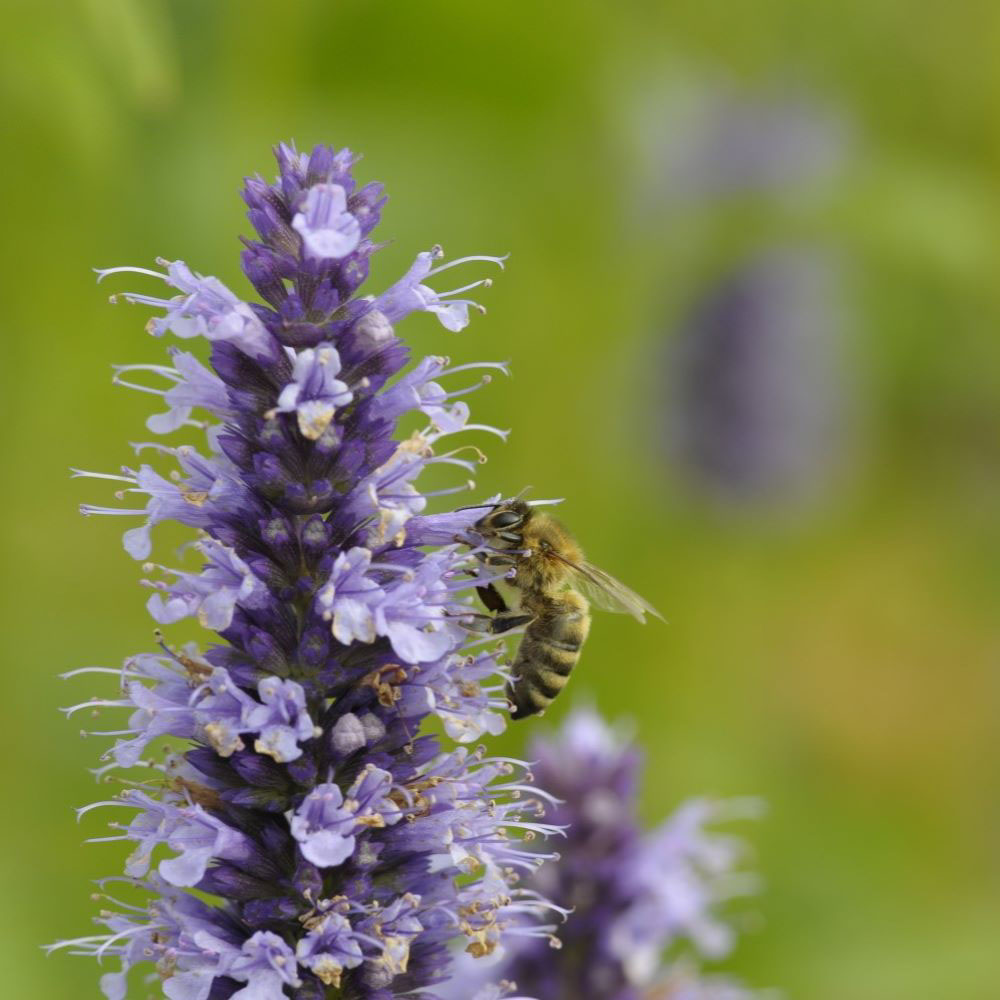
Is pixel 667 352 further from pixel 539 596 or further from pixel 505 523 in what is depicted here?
pixel 505 523

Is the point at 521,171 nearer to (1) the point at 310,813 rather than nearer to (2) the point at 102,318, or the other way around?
(2) the point at 102,318

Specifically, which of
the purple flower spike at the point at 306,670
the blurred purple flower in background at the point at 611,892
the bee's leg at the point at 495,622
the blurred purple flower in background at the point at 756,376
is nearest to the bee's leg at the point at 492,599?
the bee's leg at the point at 495,622

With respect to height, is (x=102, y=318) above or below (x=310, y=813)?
above

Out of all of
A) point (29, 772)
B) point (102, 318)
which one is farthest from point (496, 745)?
point (102, 318)

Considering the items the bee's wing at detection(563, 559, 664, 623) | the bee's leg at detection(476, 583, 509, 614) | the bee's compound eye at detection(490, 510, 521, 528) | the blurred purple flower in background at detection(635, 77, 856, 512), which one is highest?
the blurred purple flower in background at detection(635, 77, 856, 512)

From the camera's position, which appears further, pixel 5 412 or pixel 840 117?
pixel 840 117

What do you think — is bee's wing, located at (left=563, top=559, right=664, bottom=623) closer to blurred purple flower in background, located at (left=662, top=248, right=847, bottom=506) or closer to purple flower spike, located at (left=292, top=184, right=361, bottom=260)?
purple flower spike, located at (left=292, top=184, right=361, bottom=260)

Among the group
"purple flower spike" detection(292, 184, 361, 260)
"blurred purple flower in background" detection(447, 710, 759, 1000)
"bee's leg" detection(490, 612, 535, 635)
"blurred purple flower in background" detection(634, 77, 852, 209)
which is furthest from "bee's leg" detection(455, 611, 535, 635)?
"blurred purple flower in background" detection(634, 77, 852, 209)
